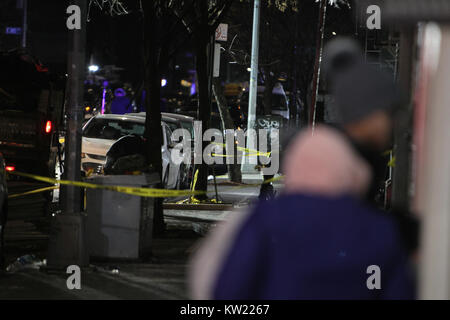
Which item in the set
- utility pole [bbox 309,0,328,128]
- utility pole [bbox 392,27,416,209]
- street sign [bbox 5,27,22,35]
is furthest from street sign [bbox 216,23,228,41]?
street sign [bbox 5,27,22,35]

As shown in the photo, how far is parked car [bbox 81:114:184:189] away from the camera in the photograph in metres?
19.4

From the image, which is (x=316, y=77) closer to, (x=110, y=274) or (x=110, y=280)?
(x=110, y=274)

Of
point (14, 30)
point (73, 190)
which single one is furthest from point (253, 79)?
point (14, 30)

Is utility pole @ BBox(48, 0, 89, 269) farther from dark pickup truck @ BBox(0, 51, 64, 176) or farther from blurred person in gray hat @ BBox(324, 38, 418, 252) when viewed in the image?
blurred person in gray hat @ BBox(324, 38, 418, 252)

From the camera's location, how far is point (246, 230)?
2.92m

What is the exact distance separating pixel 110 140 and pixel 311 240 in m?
17.4

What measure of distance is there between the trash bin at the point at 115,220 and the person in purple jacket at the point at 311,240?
765 centimetres

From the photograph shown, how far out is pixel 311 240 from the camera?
288 centimetres

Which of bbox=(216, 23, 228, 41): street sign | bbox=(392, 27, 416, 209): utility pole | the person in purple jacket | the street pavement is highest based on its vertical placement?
bbox=(216, 23, 228, 41): street sign

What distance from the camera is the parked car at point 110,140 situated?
1944 centimetres

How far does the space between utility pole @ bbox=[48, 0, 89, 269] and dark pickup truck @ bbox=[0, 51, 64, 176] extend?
6968 millimetres

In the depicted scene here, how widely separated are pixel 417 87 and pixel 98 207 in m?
7.57
